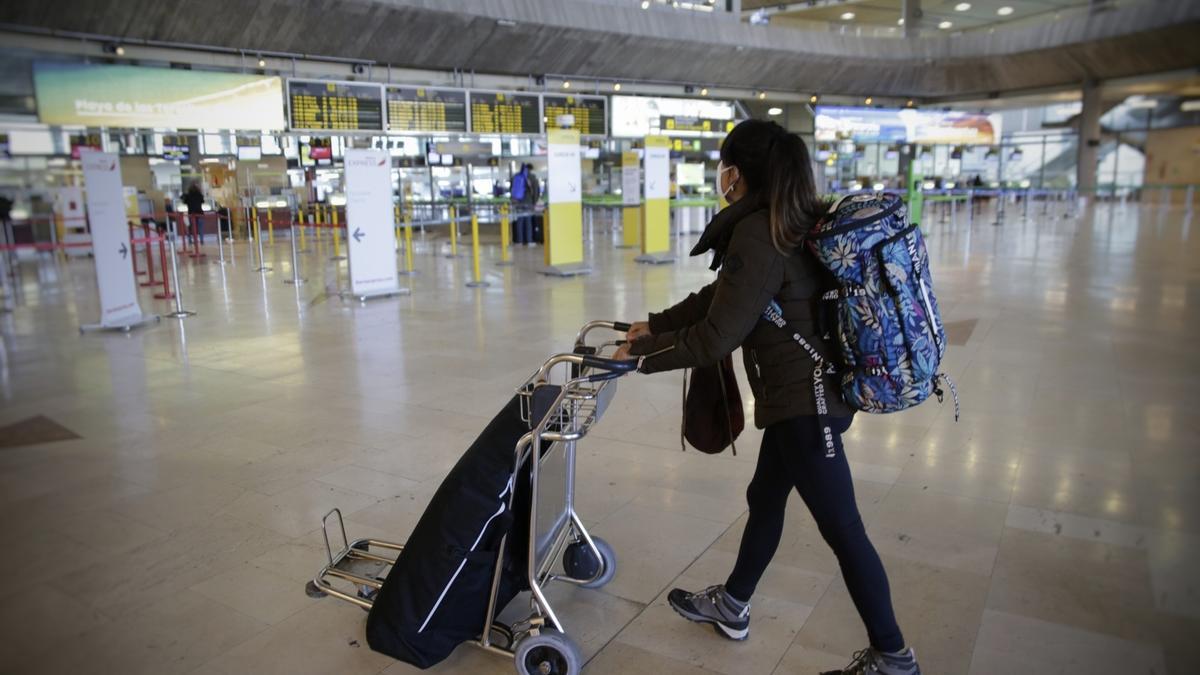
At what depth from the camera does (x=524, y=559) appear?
2557 millimetres

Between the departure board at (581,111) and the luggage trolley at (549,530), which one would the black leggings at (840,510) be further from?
the departure board at (581,111)

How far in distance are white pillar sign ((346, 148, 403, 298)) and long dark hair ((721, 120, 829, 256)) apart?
325 inches

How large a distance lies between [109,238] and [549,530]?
24.4ft

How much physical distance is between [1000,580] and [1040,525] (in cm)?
62

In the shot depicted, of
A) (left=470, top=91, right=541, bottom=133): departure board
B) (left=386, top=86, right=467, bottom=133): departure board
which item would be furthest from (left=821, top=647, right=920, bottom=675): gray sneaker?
(left=470, top=91, right=541, bottom=133): departure board

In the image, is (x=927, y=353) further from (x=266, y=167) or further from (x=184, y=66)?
(x=266, y=167)

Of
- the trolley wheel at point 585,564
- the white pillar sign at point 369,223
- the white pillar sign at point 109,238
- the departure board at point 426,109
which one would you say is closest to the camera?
the trolley wheel at point 585,564

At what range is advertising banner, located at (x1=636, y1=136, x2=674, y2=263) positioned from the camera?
1394 centimetres

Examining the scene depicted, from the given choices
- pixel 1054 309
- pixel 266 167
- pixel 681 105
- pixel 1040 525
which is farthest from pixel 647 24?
pixel 1040 525

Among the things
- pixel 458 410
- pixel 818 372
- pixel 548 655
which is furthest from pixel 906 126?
pixel 548 655

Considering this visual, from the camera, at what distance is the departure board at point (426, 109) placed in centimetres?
1625

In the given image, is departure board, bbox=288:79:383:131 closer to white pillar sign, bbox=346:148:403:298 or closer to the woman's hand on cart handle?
white pillar sign, bbox=346:148:403:298

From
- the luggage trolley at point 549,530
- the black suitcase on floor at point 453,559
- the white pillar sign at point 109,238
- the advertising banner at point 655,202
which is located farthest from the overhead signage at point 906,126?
the black suitcase on floor at point 453,559

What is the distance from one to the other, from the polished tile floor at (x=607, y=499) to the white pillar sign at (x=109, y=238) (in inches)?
17.4
